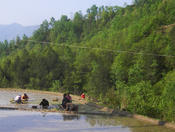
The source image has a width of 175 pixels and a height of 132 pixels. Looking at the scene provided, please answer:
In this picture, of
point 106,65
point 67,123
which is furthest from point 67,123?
point 106,65

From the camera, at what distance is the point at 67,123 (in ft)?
42.1

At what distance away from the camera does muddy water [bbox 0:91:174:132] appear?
1156 cm

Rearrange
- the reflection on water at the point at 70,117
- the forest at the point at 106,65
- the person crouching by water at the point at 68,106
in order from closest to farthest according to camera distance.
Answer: the reflection on water at the point at 70,117 < the person crouching by water at the point at 68,106 < the forest at the point at 106,65

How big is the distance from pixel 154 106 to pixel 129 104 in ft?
4.60

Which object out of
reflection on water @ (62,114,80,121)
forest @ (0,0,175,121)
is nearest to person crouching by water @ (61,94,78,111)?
reflection on water @ (62,114,80,121)

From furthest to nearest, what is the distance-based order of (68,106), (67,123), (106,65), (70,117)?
1. (106,65)
2. (68,106)
3. (70,117)
4. (67,123)

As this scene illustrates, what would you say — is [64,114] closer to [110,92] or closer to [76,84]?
[110,92]

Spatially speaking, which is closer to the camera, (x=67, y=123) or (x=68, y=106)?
(x=67, y=123)

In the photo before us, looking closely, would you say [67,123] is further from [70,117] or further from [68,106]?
[68,106]

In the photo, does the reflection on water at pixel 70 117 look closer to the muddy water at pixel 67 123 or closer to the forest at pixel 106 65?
the muddy water at pixel 67 123

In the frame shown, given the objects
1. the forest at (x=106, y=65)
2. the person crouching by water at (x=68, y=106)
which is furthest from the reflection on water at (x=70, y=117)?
the forest at (x=106, y=65)

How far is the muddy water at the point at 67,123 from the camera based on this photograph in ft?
37.9

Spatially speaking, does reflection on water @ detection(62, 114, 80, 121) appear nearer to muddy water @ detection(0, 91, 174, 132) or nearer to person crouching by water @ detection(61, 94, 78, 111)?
muddy water @ detection(0, 91, 174, 132)

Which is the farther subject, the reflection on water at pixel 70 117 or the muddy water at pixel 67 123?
the reflection on water at pixel 70 117
